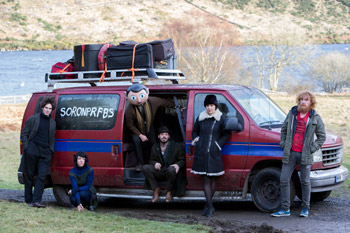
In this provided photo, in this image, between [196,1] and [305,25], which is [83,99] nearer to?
[196,1]

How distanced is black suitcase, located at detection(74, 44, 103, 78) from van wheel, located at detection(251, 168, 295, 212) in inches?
129

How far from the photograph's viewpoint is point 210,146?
8.41m

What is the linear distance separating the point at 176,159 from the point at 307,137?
2111 millimetres

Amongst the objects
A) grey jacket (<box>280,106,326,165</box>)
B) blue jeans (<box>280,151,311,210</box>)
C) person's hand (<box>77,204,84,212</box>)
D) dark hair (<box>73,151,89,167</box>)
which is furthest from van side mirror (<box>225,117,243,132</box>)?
person's hand (<box>77,204,84,212</box>)

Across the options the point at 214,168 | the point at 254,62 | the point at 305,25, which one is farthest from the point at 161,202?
the point at 305,25

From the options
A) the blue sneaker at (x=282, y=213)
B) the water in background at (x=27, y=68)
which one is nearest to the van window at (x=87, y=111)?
the blue sneaker at (x=282, y=213)

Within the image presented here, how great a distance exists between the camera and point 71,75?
10023 millimetres

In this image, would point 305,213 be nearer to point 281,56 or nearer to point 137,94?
point 137,94

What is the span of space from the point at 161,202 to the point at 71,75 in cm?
273

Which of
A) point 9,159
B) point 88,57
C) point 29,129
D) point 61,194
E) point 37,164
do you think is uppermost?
point 88,57

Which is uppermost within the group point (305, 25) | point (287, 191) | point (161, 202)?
point (305, 25)

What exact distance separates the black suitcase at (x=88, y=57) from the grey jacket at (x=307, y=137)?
3.45 meters

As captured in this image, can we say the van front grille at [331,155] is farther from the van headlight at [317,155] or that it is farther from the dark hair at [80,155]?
the dark hair at [80,155]

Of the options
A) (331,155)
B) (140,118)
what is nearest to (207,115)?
(140,118)
